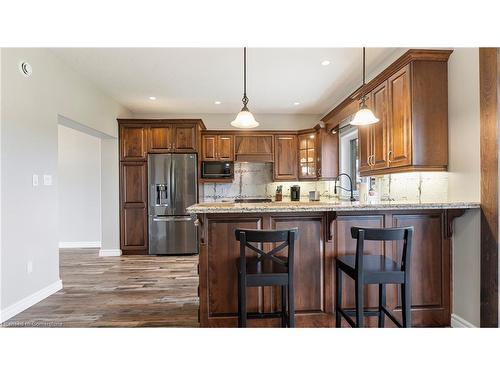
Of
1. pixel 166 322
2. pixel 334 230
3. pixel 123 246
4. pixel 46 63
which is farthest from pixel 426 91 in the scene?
pixel 123 246

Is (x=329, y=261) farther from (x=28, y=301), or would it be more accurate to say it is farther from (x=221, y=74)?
(x=28, y=301)

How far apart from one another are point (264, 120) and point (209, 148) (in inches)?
55.2

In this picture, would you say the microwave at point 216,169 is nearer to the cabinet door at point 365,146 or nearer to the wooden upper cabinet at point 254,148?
the wooden upper cabinet at point 254,148

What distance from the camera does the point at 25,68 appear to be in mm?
2582

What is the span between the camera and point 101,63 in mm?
3236

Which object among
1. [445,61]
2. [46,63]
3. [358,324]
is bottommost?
[358,324]

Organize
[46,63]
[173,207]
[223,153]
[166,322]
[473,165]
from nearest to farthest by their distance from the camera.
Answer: [473,165], [166,322], [46,63], [173,207], [223,153]

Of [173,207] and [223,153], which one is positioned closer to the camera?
[173,207]

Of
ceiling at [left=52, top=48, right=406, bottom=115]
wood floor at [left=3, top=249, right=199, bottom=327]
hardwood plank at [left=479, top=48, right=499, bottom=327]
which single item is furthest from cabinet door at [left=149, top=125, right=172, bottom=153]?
hardwood plank at [left=479, top=48, right=499, bottom=327]

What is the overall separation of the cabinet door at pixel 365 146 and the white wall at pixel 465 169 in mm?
830

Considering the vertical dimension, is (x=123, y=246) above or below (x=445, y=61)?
below
